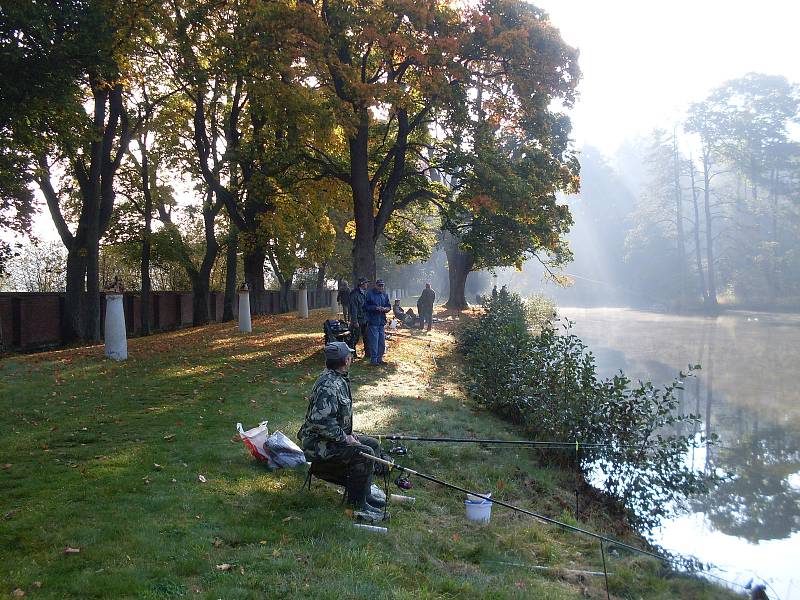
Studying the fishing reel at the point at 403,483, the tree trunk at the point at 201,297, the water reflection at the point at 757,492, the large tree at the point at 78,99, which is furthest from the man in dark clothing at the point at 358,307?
the tree trunk at the point at 201,297

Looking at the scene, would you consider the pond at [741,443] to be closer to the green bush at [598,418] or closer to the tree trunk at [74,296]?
the green bush at [598,418]

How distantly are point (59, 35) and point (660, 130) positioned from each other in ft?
188

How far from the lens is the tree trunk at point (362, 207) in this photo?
1747 centimetres

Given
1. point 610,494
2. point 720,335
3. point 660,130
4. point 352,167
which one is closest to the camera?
point 610,494

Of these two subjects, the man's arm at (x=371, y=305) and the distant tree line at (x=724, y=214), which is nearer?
the man's arm at (x=371, y=305)

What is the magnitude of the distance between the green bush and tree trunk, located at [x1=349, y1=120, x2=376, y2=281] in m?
5.51

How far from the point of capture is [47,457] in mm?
6980

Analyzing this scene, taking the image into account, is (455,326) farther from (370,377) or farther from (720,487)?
(720,487)

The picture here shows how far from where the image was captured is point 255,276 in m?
29.0

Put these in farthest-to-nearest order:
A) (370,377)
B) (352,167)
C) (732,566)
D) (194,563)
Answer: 1. (352,167)
2. (370,377)
3. (732,566)
4. (194,563)

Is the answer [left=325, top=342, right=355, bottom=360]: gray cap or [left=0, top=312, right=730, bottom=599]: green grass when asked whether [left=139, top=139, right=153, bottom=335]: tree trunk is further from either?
[left=325, top=342, right=355, bottom=360]: gray cap

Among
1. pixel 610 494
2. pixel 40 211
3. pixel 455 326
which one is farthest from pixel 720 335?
pixel 40 211

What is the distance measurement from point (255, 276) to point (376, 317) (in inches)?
617

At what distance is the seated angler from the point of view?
18.4 feet
